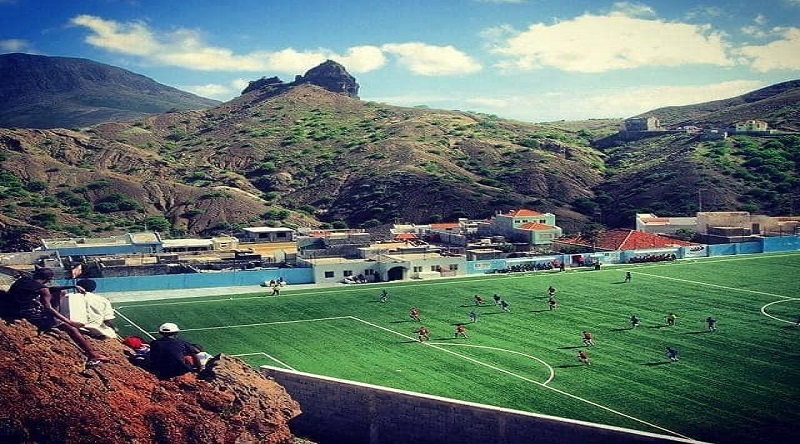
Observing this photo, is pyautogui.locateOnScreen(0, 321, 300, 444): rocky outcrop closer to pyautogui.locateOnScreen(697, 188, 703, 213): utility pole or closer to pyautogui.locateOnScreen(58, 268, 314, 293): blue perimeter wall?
pyautogui.locateOnScreen(58, 268, 314, 293): blue perimeter wall

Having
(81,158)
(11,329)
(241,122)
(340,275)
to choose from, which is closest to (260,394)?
(11,329)

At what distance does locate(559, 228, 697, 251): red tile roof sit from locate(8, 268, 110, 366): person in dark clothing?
66.5m

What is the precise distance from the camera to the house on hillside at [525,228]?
84875 mm

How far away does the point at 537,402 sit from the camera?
31.6 metres

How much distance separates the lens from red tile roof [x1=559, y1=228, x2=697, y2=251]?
268 feet

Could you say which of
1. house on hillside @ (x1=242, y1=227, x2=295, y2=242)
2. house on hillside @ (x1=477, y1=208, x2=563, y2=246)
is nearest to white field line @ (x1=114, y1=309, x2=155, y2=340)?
house on hillside @ (x1=242, y1=227, x2=295, y2=242)

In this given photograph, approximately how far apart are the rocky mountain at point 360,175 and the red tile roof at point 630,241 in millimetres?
22664

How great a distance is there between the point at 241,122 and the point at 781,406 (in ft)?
521

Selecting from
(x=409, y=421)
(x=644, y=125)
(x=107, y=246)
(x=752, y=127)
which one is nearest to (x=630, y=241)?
(x=107, y=246)

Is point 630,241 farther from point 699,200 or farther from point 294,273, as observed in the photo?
point 294,273

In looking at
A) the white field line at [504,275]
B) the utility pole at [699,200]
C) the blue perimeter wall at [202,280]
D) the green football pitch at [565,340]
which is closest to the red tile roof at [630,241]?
the white field line at [504,275]

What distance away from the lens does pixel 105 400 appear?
2023 cm

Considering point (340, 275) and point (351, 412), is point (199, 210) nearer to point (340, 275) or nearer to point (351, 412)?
point (340, 275)

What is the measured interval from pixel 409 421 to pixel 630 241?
6132cm
